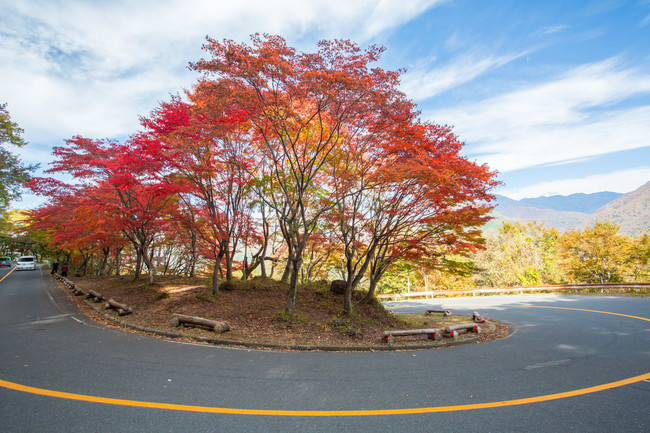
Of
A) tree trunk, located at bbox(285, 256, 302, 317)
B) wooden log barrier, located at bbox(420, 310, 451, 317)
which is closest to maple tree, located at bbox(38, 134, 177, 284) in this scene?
tree trunk, located at bbox(285, 256, 302, 317)

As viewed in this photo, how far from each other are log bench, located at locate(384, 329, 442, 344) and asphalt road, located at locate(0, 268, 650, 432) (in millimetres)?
962

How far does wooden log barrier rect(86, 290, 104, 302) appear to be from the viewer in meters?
12.8

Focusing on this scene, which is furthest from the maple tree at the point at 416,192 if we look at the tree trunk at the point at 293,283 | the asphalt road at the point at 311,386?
the asphalt road at the point at 311,386

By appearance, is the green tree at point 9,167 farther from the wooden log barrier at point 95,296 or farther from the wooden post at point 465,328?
the wooden post at point 465,328

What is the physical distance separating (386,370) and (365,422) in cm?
239

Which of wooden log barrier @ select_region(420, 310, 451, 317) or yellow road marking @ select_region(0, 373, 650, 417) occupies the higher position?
yellow road marking @ select_region(0, 373, 650, 417)

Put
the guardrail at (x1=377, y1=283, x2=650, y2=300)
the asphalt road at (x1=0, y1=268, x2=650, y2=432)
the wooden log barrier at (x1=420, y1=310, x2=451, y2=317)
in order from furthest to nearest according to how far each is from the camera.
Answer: the guardrail at (x1=377, y1=283, x2=650, y2=300)
the wooden log barrier at (x1=420, y1=310, x2=451, y2=317)
the asphalt road at (x1=0, y1=268, x2=650, y2=432)

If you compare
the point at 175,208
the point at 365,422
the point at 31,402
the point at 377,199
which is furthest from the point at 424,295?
the point at 31,402

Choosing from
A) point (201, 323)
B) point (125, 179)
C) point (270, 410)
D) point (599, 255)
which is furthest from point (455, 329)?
point (599, 255)

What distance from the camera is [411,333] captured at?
8.86 m

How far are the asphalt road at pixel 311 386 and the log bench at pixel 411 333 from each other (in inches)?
37.9

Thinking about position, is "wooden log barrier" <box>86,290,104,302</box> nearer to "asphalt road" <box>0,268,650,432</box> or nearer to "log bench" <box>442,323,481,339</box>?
"asphalt road" <box>0,268,650,432</box>

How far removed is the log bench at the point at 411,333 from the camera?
850 centimetres

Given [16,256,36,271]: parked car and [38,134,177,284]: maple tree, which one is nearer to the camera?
[38,134,177,284]: maple tree
